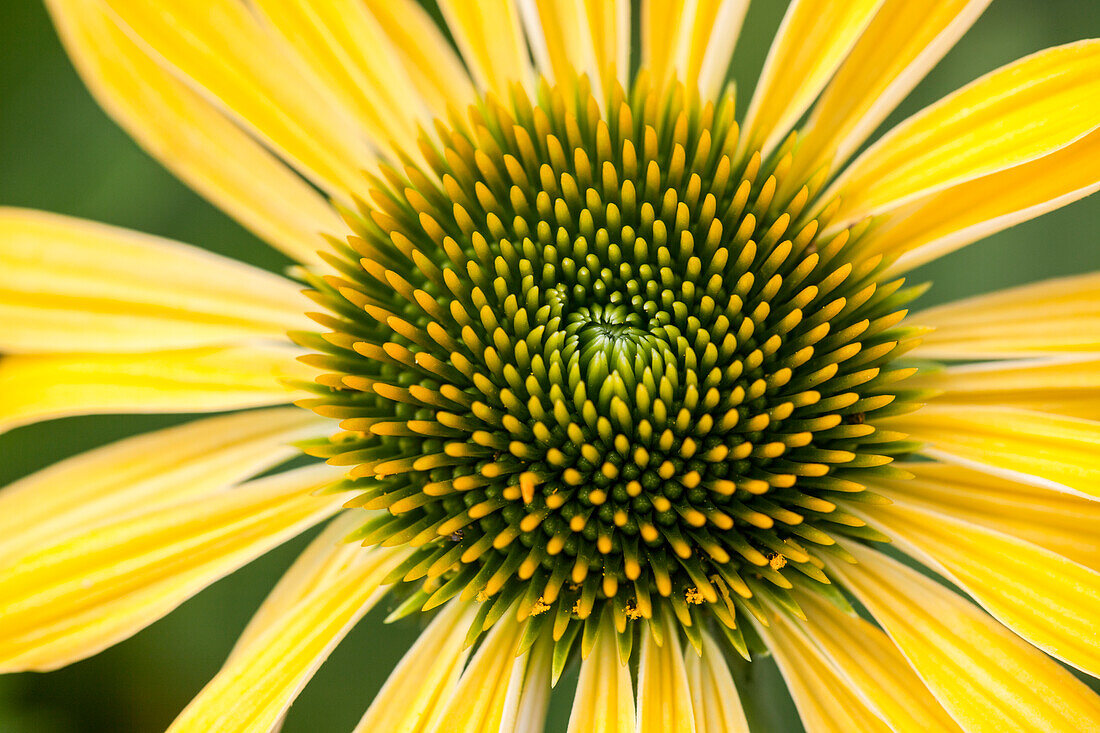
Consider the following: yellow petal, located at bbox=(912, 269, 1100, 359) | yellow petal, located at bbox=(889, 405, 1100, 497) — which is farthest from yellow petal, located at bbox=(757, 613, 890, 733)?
yellow petal, located at bbox=(912, 269, 1100, 359)

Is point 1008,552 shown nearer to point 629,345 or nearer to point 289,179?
point 629,345

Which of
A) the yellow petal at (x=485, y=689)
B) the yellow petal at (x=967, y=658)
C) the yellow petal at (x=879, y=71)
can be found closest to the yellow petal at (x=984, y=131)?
the yellow petal at (x=879, y=71)

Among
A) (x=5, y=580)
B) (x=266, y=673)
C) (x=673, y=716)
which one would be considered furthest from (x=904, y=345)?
(x=5, y=580)

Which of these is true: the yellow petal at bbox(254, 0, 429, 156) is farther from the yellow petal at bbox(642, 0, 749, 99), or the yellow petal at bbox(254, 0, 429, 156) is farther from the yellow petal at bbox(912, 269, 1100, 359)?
the yellow petal at bbox(912, 269, 1100, 359)

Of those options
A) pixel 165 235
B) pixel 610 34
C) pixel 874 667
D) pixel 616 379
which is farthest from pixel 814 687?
pixel 165 235

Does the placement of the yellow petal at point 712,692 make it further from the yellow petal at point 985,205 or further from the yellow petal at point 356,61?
the yellow petal at point 356,61
